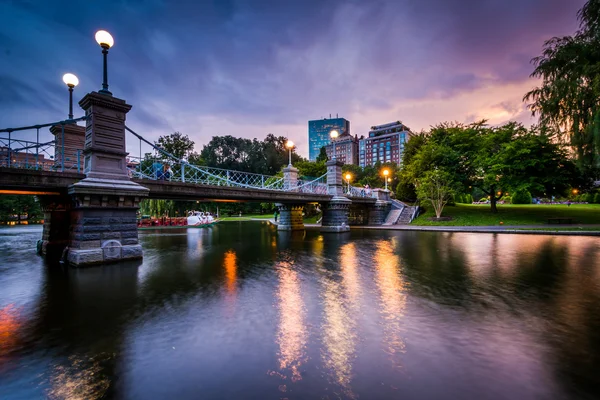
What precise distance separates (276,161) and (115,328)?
2553 inches

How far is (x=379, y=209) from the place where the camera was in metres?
33.7

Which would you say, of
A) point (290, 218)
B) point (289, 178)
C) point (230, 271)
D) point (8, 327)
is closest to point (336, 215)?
point (290, 218)

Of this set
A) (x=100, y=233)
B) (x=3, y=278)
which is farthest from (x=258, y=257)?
(x=3, y=278)

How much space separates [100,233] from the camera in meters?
10.6

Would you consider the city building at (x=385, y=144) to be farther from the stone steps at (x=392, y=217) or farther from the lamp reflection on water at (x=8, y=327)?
the lamp reflection on water at (x=8, y=327)

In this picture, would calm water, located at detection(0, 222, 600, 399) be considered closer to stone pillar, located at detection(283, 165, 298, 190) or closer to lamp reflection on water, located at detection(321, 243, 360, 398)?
lamp reflection on water, located at detection(321, 243, 360, 398)

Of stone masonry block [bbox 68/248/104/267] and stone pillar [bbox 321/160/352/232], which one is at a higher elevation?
stone pillar [bbox 321/160/352/232]

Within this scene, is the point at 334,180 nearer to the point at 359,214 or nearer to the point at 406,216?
the point at 359,214

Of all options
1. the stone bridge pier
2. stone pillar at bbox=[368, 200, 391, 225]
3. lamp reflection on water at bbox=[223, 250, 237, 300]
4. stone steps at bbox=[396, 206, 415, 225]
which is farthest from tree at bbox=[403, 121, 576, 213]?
the stone bridge pier

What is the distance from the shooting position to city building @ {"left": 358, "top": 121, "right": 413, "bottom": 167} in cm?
12456

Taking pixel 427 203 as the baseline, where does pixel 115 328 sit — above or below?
below

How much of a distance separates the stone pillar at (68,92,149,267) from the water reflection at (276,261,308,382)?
725 centimetres

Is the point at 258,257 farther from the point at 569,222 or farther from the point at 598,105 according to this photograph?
the point at 569,222

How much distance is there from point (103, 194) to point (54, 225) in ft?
19.6
